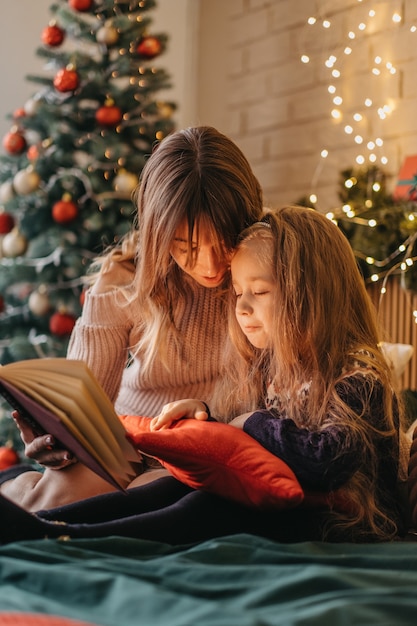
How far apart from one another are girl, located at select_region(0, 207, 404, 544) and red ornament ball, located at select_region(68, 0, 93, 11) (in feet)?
5.76

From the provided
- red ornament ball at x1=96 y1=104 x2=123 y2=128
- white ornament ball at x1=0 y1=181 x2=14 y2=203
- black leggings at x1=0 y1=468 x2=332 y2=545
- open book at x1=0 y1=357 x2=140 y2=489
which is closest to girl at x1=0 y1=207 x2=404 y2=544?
black leggings at x1=0 y1=468 x2=332 y2=545

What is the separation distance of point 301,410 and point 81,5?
2.07 metres

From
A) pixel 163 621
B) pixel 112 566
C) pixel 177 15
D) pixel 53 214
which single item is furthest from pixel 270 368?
pixel 177 15

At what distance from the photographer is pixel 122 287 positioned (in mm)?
1906

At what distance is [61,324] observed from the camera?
9.79 feet

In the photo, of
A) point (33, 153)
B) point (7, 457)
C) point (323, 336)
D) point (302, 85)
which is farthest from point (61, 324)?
point (323, 336)

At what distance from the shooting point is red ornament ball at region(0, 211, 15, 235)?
→ 313cm

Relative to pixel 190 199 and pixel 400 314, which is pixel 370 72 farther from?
pixel 190 199

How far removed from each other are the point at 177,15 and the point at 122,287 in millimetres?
2435

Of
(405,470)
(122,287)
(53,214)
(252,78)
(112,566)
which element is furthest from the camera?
(252,78)

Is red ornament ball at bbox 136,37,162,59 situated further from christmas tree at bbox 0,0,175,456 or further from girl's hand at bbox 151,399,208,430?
girl's hand at bbox 151,399,208,430

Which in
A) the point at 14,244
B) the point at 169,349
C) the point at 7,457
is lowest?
the point at 7,457

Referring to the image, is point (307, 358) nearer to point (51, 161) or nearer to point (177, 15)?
point (51, 161)

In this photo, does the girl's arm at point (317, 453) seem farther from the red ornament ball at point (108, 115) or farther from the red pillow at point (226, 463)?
the red ornament ball at point (108, 115)
